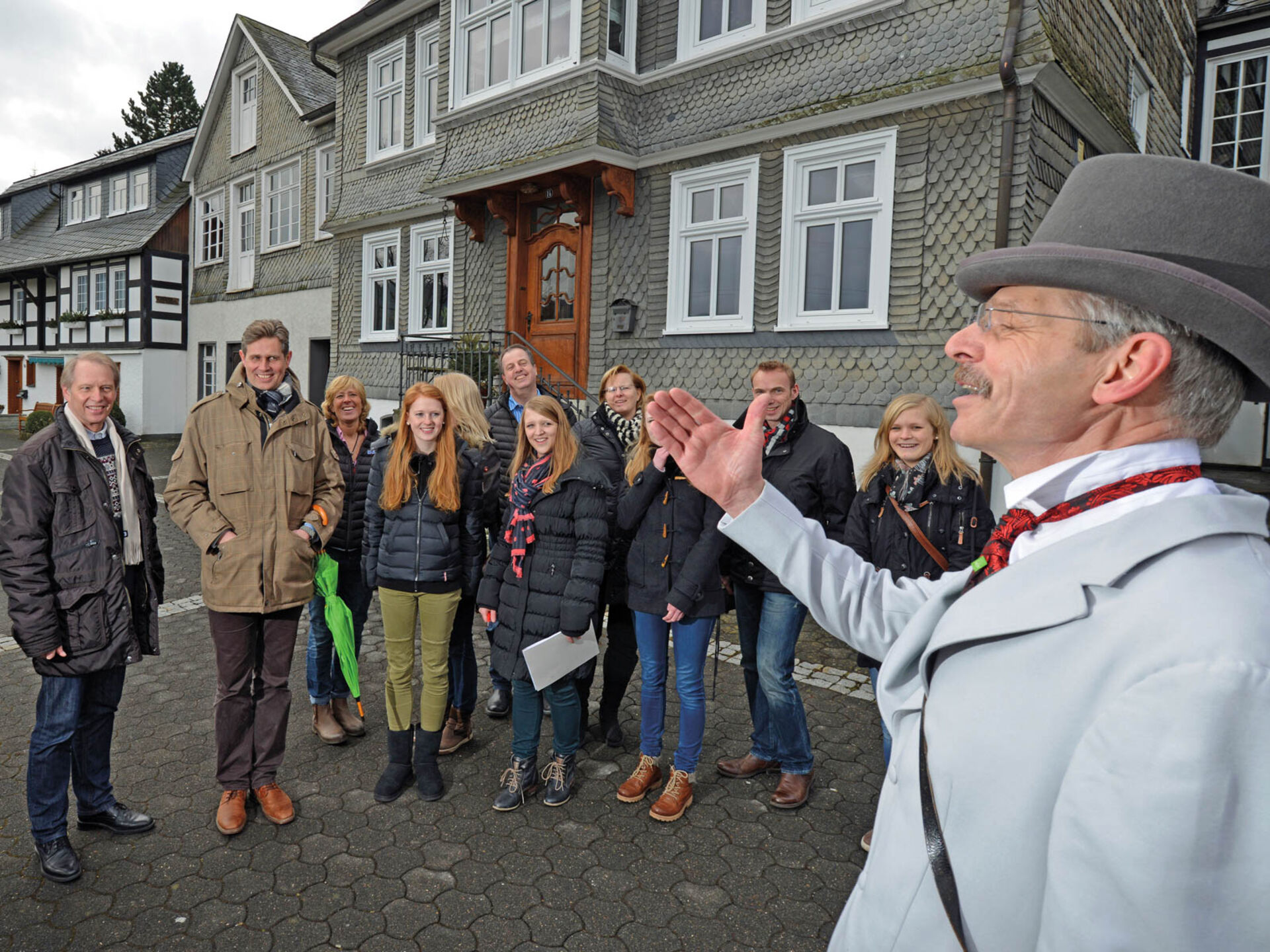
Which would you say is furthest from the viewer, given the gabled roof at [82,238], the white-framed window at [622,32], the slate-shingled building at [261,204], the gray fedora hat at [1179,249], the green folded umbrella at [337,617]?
the gabled roof at [82,238]

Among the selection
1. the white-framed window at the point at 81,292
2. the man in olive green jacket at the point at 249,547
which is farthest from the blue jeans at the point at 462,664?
the white-framed window at the point at 81,292

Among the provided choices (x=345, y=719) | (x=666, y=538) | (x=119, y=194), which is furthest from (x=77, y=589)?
(x=119, y=194)

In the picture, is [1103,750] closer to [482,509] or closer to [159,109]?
[482,509]

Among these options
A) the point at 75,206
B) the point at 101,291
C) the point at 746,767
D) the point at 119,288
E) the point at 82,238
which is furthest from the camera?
the point at 75,206

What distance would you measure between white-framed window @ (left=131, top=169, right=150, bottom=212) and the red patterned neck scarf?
1268 inches

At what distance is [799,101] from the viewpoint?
375 inches

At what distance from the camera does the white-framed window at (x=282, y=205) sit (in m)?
21.2

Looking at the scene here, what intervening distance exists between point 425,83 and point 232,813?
14016 millimetres

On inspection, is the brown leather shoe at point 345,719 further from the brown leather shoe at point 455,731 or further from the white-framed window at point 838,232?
the white-framed window at point 838,232

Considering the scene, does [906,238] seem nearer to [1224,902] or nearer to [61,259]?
[1224,902]

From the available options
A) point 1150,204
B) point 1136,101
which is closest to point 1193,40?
point 1136,101

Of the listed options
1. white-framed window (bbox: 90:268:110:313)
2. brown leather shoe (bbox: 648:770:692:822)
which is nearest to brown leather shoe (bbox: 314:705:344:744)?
brown leather shoe (bbox: 648:770:692:822)

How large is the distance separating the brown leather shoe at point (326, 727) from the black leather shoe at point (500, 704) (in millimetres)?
853

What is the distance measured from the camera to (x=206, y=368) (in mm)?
25578
